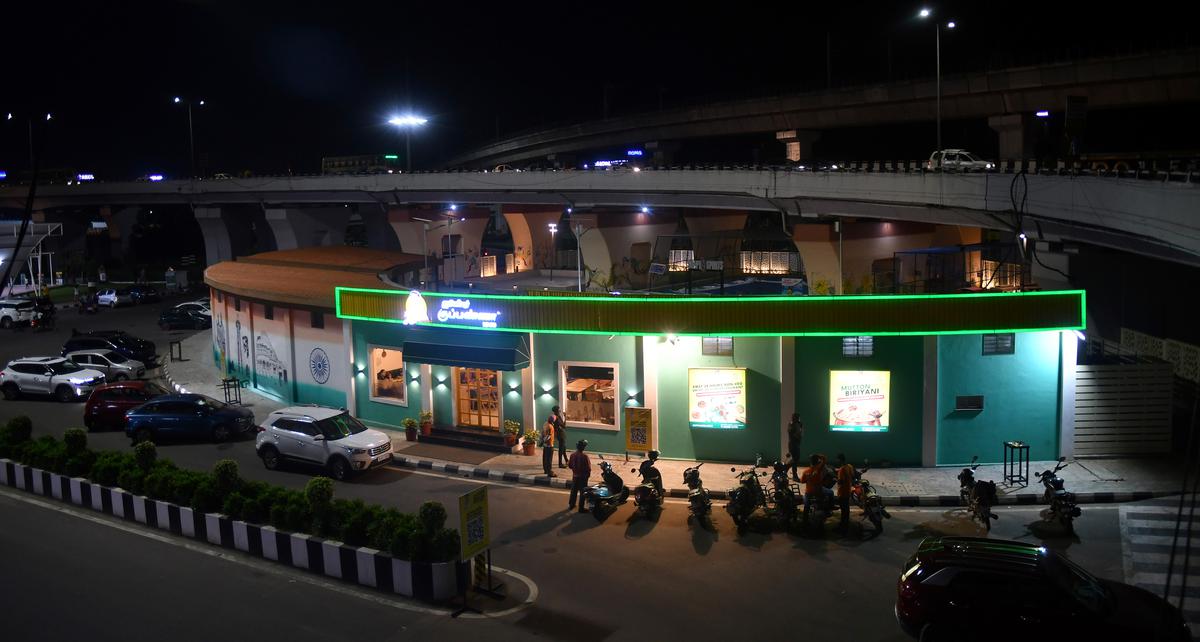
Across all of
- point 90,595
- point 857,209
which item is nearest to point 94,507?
point 90,595

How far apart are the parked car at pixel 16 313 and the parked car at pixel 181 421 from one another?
2679 centimetres

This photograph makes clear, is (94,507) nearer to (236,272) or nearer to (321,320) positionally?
(321,320)

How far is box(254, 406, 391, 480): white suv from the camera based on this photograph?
19938 mm

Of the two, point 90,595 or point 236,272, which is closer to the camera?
point 90,595

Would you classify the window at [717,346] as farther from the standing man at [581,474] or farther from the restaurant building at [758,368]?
the standing man at [581,474]

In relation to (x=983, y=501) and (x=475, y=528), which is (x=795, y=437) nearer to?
(x=983, y=501)

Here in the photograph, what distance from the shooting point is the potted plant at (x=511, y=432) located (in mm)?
21406

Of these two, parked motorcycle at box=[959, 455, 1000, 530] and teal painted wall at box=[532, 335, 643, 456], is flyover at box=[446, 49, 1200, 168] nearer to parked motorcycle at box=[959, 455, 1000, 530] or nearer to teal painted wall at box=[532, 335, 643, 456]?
teal painted wall at box=[532, 335, 643, 456]

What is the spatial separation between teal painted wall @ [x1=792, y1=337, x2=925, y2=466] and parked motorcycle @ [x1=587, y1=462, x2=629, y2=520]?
4.51m

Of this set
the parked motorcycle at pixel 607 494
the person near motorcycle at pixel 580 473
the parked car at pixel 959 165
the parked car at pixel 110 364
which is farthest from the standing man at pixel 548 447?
the parked car at pixel 110 364

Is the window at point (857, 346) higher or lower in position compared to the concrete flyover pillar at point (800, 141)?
lower

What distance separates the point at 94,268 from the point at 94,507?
69.8m

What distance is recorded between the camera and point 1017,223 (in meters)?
22.3

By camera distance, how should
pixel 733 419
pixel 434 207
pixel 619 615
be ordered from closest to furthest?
pixel 619 615 → pixel 733 419 → pixel 434 207
